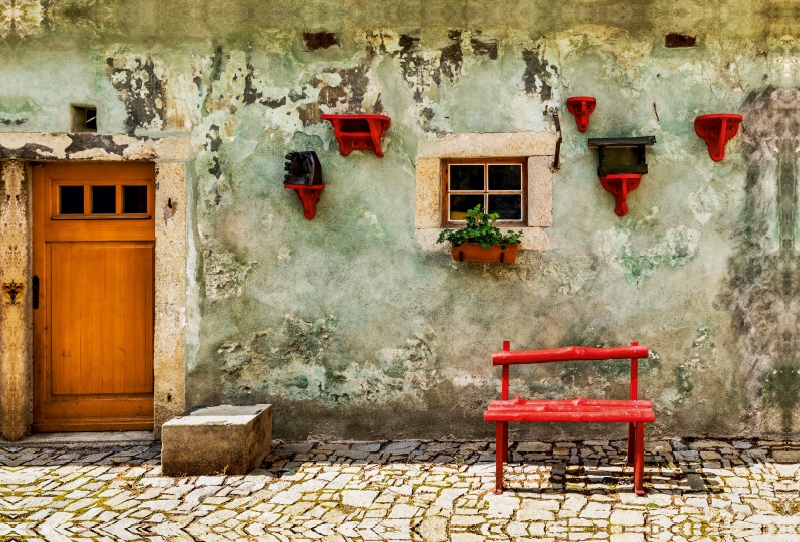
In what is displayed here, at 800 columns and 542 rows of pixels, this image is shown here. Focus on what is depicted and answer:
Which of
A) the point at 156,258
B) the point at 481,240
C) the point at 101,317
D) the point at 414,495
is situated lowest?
the point at 414,495

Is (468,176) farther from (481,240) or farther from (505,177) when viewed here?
(481,240)

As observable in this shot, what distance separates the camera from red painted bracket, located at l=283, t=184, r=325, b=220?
5.12 metres

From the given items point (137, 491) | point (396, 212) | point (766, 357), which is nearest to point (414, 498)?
point (137, 491)

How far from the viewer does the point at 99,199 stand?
5500 mm

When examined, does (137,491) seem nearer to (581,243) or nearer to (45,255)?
(45,255)

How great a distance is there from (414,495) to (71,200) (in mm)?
3440

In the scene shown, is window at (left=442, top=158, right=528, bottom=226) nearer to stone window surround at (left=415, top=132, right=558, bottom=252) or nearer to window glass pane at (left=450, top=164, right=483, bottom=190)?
window glass pane at (left=450, top=164, right=483, bottom=190)

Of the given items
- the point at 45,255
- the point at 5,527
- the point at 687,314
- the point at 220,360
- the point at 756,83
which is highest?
the point at 756,83

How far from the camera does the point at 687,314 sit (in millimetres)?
5180

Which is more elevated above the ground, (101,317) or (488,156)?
(488,156)

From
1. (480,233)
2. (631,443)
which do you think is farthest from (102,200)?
(631,443)

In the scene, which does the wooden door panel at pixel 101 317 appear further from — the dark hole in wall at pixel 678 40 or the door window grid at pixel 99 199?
the dark hole in wall at pixel 678 40

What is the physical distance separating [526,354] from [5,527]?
10.3 ft

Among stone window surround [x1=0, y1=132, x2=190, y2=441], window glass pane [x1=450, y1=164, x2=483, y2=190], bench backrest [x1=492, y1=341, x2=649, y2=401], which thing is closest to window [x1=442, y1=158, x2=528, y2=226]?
window glass pane [x1=450, y1=164, x2=483, y2=190]
